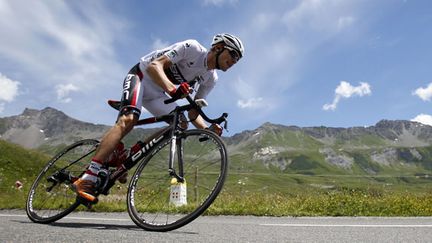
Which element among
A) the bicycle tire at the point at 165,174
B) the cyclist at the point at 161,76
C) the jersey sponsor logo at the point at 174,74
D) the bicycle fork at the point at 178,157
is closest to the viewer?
the bicycle tire at the point at 165,174

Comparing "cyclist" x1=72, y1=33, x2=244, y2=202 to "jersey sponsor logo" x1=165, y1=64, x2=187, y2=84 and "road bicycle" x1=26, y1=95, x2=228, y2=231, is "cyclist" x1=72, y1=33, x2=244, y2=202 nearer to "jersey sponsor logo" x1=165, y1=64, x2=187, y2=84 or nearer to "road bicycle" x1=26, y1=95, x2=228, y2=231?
"jersey sponsor logo" x1=165, y1=64, x2=187, y2=84

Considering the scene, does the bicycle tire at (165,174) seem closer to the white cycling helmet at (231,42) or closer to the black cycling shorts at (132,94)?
the black cycling shorts at (132,94)

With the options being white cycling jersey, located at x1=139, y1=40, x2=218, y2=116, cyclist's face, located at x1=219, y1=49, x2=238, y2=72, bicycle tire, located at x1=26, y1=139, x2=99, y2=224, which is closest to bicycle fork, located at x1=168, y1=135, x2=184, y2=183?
white cycling jersey, located at x1=139, y1=40, x2=218, y2=116

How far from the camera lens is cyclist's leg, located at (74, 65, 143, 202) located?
5.46m

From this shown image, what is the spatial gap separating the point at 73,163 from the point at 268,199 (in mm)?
6880

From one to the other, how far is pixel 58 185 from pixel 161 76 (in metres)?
3.10

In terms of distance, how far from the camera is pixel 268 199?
488 inches

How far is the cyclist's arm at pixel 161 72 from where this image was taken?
17.3ft

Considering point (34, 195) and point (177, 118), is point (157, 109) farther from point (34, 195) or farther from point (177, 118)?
point (34, 195)

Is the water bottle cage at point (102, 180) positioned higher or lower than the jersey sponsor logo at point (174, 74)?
lower

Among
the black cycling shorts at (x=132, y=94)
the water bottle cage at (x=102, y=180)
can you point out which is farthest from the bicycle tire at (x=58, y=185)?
the black cycling shorts at (x=132, y=94)

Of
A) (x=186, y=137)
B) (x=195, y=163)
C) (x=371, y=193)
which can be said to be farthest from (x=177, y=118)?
(x=371, y=193)

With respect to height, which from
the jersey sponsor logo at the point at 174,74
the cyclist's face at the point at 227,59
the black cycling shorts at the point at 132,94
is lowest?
the black cycling shorts at the point at 132,94

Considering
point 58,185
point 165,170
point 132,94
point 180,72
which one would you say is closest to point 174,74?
point 180,72
